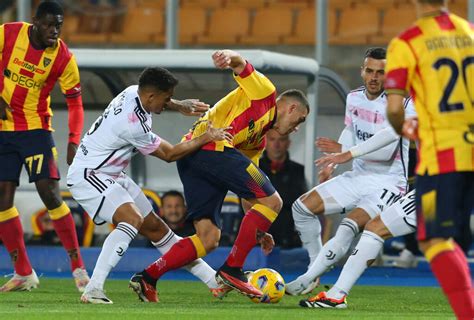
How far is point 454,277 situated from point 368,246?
2262 millimetres

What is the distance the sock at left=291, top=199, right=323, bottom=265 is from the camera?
341 inches

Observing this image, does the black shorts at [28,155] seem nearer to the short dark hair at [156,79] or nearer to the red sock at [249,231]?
the short dark hair at [156,79]

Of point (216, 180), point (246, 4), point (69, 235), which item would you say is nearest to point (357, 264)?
point (216, 180)

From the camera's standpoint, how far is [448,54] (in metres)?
5.48

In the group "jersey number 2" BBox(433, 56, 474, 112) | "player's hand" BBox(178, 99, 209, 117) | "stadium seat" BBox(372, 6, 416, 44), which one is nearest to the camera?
"jersey number 2" BBox(433, 56, 474, 112)

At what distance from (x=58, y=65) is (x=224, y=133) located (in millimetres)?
1645

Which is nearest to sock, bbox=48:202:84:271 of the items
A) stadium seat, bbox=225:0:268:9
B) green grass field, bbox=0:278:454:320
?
green grass field, bbox=0:278:454:320

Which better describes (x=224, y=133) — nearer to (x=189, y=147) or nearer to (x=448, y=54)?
(x=189, y=147)

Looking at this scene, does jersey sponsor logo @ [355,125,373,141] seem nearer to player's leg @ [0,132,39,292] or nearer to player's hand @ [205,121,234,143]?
player's hand @ [205,121,234,143]

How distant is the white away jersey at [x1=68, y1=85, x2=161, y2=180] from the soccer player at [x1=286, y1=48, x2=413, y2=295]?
4.69 feet

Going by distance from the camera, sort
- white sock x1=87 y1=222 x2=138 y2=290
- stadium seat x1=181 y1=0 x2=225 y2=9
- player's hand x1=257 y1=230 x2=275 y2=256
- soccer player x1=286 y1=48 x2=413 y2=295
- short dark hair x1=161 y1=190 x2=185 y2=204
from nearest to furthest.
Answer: white sock x1=87 y1=222 x2=138 y2=290 < player's hand x1=257 y1=230 x2=275 y2=256 < soccer player x1=286 y1=48 x2=413 y2=295 < short dark hair x1=161 y1=190 x2=185 y2=204 < stadium seat x1=181 y1=0 x2=225 y2=9

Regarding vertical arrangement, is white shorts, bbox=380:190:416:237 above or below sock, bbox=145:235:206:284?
above

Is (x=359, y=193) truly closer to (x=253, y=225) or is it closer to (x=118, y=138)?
(x=253, y=225)

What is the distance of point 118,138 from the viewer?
761 cm
